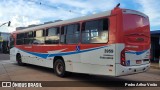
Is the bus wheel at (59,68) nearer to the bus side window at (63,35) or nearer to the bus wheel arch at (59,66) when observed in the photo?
the bus wheel arch at (59,66)

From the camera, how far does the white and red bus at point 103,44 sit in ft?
31.3

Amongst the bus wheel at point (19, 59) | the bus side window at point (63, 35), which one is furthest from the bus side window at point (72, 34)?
the bus wheel at point (19, 59)

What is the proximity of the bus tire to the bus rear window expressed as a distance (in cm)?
436

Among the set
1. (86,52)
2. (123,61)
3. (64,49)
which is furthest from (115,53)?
(64,49)

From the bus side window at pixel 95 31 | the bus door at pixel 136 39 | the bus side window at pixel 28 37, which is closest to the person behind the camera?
the bus door at pixel 136 39

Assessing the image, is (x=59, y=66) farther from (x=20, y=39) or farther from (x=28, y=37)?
(x=20, y=39)

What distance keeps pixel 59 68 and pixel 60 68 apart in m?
0.11

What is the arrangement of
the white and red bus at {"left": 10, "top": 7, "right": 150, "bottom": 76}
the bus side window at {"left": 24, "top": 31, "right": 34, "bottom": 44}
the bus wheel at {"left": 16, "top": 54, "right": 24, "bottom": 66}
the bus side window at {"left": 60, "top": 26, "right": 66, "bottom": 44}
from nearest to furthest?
the white and red bus at {"left": 10, "top": 7, "right": 150, "bottom": 76} < the bus side window at {"left": 60, "top": 26, "right": 66, "bottom": 44} < the bus side window at {"left": 24, "top": 31, "right": 34, "bottom": 44} < the bus wheel at {"left": 16, "top": 54, "right": 24, "bottom": 66}

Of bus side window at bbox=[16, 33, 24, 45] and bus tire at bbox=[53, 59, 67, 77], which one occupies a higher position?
bus side window at bbox=[16, 33, 24, 45]

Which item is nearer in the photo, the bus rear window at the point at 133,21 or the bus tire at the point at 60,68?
the bus rear window at the point at 133,21

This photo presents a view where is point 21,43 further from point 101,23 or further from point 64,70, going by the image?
point 101,23

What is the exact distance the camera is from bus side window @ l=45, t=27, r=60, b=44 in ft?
44.3

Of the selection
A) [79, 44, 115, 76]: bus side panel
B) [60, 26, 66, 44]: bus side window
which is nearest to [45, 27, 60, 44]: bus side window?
[60, 26, 66, 44]: bus side window

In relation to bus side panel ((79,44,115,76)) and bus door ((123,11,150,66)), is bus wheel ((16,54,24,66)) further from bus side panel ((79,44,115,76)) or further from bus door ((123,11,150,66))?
bus door ((123,11,150,66))
